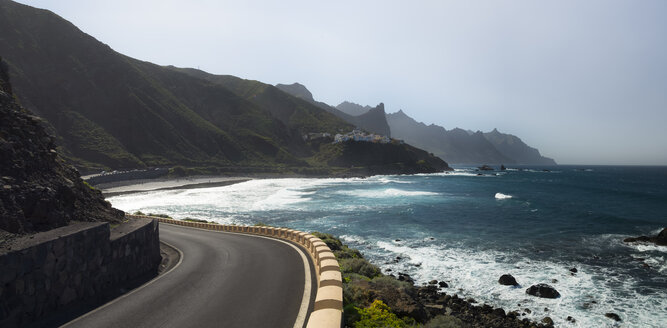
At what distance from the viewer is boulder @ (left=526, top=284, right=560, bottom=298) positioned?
18.6m

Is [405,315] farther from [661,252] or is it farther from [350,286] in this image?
[661,252]

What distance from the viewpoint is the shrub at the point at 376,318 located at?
732 centimetres

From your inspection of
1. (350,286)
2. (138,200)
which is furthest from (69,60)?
(350,286)

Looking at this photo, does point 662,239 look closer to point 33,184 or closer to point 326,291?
point 326,291

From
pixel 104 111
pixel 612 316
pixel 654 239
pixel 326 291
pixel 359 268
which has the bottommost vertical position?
pixel 612 316

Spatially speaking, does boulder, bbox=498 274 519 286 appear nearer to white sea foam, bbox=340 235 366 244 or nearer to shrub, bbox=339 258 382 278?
shrub, bbox=339 258 382 278

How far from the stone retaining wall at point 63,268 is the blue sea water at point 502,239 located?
17.3 metres

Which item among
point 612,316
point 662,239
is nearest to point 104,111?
point 612,316

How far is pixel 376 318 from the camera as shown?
25.0 ft

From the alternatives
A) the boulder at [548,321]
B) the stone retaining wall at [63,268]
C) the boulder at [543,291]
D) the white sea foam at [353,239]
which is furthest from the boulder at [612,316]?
the stone retaining wall at [63,268]

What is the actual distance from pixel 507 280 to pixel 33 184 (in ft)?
81.8

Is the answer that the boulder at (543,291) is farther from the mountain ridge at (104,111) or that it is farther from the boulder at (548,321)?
the mountain ridge at (104,111)

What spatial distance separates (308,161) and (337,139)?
85.7 ft

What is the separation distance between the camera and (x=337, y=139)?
182 m
